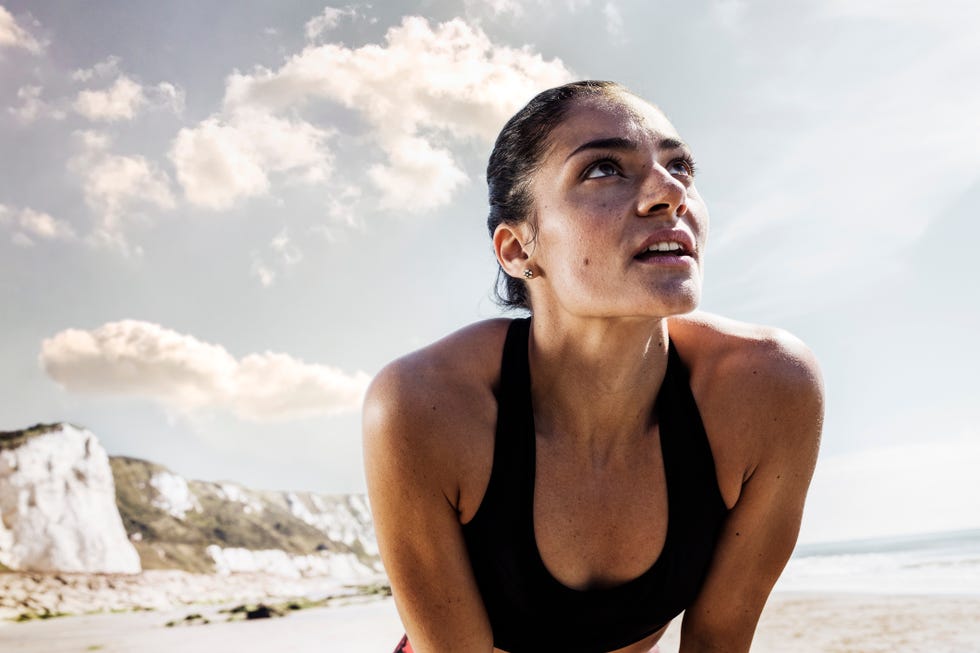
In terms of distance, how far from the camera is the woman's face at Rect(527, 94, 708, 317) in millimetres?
1796

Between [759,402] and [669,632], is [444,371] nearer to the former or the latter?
[759,402]

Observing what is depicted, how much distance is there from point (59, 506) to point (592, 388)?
26.4 metres

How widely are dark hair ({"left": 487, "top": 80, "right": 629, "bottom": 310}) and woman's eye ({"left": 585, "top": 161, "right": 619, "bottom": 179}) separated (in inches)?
7.3

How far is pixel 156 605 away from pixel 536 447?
22980mm

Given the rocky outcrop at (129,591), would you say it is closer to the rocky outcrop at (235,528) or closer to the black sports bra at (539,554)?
the rocky outcrop at (235,528)

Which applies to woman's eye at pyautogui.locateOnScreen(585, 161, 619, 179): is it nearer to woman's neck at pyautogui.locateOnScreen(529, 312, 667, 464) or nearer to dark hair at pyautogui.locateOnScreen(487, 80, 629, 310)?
dark hair at pyautogui.locateOnScreen(487, 80, 629, 310)

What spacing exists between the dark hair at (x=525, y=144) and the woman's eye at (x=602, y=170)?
184 mm

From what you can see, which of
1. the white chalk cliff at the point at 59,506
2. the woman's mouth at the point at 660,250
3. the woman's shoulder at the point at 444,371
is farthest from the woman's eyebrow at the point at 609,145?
the white chalk cliff at the point at 59,506

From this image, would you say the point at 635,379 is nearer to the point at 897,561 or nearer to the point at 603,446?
the point at 603,446

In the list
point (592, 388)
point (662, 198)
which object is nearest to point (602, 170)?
point (662, 198)

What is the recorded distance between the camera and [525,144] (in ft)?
7.00

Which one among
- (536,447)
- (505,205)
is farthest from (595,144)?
(536,447)

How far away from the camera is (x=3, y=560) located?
21.1 metres

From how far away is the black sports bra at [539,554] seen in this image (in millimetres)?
1994
